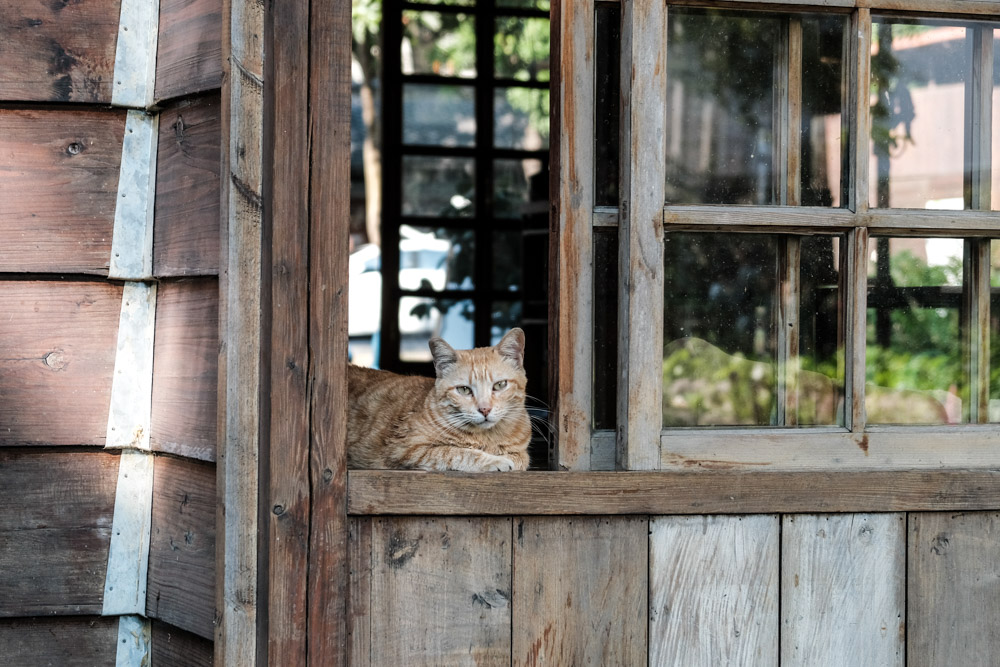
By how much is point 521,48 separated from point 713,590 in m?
4.52

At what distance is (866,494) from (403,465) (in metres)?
1.03

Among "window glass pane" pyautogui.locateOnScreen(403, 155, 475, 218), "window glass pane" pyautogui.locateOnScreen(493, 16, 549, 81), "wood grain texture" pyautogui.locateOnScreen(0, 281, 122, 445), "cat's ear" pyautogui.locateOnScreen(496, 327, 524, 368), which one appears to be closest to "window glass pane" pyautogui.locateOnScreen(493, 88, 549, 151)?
"window glass pane" pyautogui.locateOnScreen(493, 16, 549, 81)

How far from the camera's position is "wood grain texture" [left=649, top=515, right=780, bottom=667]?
71.6 inches

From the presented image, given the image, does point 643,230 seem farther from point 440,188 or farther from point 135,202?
point 440,188

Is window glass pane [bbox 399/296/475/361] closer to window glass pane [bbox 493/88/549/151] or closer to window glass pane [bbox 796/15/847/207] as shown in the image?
window glass pane [bbox 493/88/549/151]

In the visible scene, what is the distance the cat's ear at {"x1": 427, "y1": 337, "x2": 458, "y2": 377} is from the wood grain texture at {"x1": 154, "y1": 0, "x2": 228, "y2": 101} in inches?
35.1

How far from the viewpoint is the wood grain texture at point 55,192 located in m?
1.88

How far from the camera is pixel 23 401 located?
1.88m

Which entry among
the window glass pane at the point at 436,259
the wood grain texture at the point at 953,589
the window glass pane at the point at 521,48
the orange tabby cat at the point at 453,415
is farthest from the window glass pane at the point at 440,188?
the wood grain texture at the point at 953,589

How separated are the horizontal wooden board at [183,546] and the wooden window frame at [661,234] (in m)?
0.75

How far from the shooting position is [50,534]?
74.6 inches

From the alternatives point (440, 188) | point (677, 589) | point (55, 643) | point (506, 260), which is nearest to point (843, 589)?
point (677, 589)

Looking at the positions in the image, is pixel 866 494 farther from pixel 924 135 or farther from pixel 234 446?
pixel 234 446

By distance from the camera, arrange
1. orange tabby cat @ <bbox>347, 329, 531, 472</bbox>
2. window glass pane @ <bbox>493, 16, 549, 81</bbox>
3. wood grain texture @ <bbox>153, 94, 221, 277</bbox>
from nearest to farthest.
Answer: wood grain texture @ <bbox>153, 94, 221, 277</bbox> < orange tabby cat @ <bbox>347, 329, 531, 472</bbox> < window glass pane @ <bbox>493, 16, 549, 81</bbox>
